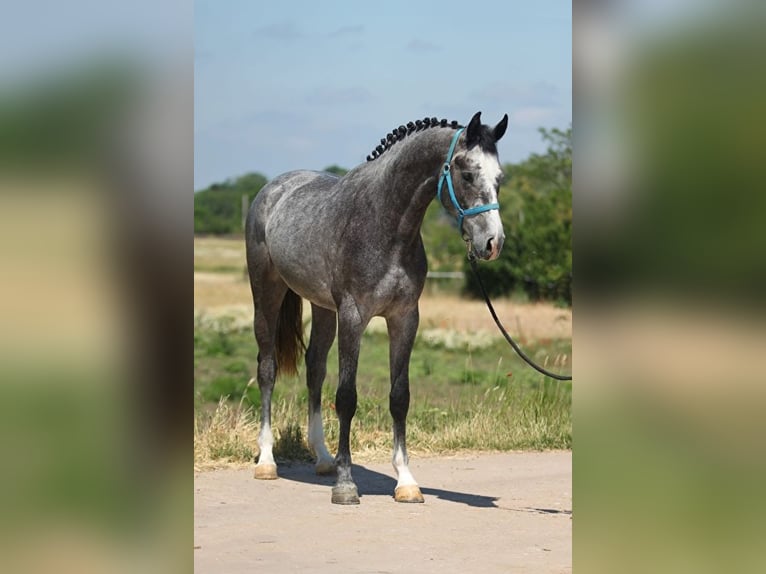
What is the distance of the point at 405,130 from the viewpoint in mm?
7082

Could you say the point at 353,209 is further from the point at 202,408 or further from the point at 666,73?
the point at 666,73

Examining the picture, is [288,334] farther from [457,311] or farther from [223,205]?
[223,205]

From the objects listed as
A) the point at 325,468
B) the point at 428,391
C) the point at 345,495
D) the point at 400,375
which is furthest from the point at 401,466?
the point at 428,391

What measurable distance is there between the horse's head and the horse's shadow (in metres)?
1.75

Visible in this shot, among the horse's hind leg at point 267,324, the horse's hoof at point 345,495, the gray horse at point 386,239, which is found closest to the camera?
the gray horse at point 386,239

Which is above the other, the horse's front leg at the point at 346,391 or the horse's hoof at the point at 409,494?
the horse's front leg at the point at 346,391

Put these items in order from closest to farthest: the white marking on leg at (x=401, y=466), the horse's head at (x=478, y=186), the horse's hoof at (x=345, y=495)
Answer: the horse's head at (x=478, y=186) → the horse's hoof at (x=345, y=495) → the white marking on leg at (x=401, y=466)

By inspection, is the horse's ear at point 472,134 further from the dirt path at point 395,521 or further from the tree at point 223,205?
the tree at point 223,205

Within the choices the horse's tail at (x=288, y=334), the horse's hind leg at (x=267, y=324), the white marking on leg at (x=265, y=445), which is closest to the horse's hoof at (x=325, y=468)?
the white marking on leg at (x=265, y=445)

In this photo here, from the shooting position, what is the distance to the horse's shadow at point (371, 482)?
22.7 ft

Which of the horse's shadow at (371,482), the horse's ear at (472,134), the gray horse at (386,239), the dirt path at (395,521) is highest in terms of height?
the horse's ear at (472,134)

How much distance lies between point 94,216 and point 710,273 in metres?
0.77

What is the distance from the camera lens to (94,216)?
1320 mm

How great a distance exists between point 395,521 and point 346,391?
1125mm
